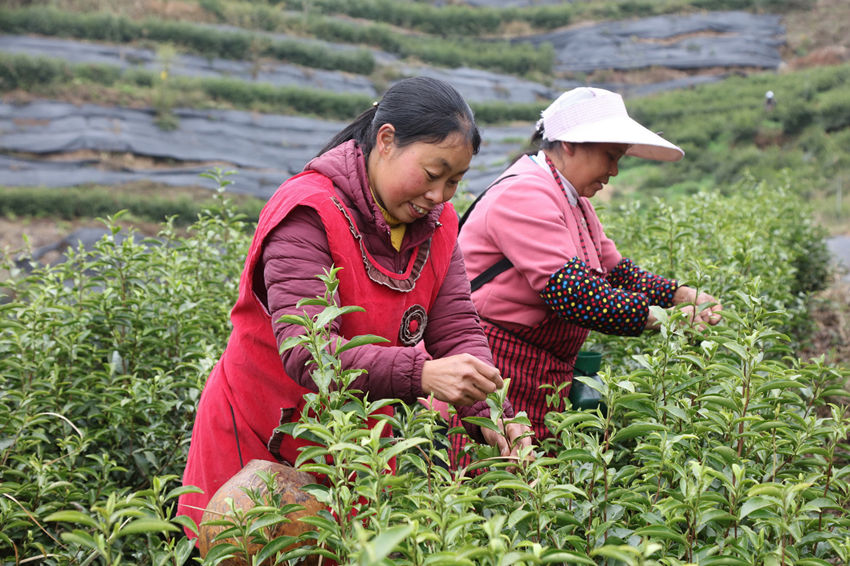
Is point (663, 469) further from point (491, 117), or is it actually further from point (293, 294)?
point (491, 117)

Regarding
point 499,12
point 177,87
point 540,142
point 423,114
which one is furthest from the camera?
point 499,12

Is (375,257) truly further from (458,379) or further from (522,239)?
(522,239)

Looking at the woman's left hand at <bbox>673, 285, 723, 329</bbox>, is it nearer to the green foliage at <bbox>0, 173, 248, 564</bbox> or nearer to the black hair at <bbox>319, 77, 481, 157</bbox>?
the black hair at <bbox>319, 77, 481, 157</bbox>

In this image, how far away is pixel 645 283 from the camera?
254 centimetres

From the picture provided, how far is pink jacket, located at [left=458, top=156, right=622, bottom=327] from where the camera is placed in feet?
6.91

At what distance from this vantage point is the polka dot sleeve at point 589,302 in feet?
6.79

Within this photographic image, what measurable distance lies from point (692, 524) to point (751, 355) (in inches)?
15.3

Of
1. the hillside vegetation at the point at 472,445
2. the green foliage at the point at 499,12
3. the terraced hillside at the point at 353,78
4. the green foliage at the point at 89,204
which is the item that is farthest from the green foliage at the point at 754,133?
the hillside vegetation at the point at 472,445

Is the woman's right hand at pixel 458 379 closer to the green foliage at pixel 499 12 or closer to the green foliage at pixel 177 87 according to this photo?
the green foliage at pixel 177 87

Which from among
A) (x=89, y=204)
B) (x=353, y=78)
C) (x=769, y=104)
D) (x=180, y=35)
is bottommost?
(x=89, y=204)

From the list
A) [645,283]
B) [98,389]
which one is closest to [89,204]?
[98,389]

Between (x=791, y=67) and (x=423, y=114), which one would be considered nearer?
(x=423, y=114)

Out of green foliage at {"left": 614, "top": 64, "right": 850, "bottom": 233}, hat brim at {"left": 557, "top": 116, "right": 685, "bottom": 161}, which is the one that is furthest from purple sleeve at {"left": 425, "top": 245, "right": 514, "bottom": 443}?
green foliage at {"left": 614, "top": 64, "right": 850, "bottom": 233}

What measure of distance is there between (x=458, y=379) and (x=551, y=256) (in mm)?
719
